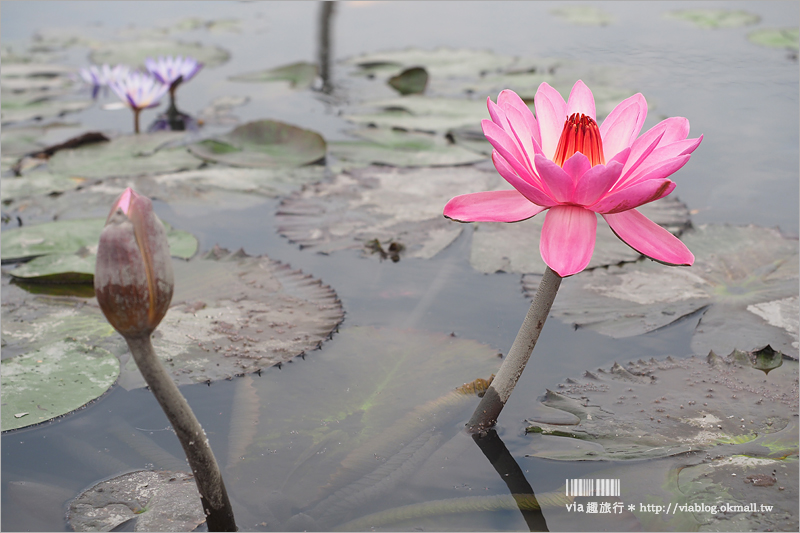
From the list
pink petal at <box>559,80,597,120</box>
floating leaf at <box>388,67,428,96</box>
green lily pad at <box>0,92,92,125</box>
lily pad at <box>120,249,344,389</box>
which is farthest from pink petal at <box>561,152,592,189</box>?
green lily pad at <box>0,92,92,125</box>

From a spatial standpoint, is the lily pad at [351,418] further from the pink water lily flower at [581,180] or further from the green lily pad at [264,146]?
the green lily pad at [264,146]

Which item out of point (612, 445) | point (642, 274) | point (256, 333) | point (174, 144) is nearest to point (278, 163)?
point (174, 144)

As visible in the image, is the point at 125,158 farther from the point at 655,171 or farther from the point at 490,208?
the point at 655,171

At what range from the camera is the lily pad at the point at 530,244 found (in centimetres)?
200

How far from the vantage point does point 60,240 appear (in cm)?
214

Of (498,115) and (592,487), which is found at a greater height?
(498,115)

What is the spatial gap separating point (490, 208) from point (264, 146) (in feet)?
6.84

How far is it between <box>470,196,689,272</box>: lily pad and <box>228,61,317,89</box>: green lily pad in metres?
2.23

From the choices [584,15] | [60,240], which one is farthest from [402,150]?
[584,15]

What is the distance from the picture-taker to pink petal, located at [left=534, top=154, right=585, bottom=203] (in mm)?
1001

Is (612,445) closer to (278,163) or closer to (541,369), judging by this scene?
(541,369)

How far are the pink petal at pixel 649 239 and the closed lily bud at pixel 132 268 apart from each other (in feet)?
2.50

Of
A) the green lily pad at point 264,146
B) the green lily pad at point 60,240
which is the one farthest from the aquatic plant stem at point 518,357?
the green lily pad at point 264,146

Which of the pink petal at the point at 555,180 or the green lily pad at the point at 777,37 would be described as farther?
the green lily pad at the point at 777,37
